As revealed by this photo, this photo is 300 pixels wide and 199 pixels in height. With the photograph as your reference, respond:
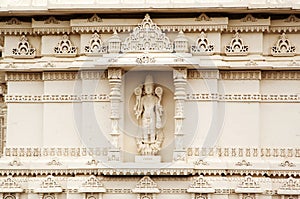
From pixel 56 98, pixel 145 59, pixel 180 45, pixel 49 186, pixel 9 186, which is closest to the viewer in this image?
pixel 145 59

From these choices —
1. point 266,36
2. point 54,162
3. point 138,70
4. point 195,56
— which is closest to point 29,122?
point 54,162

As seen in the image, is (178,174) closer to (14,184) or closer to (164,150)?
(164,150)

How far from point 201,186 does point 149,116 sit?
1658 mm

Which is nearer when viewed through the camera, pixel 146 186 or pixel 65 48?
pixel 146 186

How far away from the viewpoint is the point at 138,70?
1744cm

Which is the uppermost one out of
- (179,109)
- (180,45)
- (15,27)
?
(15,27)

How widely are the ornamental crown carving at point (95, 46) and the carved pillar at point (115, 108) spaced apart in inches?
19.2

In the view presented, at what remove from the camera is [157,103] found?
17406 millimetres

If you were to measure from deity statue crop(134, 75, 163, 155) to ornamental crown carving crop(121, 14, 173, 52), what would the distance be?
0.64 metres

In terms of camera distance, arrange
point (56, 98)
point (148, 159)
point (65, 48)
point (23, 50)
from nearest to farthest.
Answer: point (148, 159) < point (56, 98) < point (65, 48) < point (23, 50)

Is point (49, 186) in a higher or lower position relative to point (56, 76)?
lower

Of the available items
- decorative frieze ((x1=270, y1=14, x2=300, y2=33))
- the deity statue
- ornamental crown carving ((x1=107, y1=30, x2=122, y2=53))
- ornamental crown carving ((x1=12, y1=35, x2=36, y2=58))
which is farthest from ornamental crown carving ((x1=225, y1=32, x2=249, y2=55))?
ornamental crown carving ((x1=12, y1=35, x2=36, y2=58))

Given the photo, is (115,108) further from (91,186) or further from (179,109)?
(91,186)

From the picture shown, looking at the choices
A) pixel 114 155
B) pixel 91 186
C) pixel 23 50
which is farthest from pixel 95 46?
pixel 91 186
